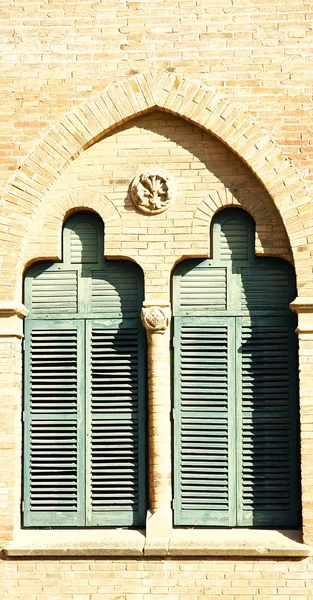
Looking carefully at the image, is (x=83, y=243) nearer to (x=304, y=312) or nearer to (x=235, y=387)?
(x=235, y=387)

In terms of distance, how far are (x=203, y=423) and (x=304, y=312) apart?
1440 millimetres

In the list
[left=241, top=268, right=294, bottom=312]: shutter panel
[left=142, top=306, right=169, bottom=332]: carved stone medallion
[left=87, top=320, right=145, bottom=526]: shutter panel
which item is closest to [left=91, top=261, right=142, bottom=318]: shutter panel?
[left=87, top=320, right=145, bottom=526]: shutter panel

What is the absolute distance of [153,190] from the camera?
343 inches

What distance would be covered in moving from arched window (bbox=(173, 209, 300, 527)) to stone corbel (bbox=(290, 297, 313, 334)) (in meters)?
0.29

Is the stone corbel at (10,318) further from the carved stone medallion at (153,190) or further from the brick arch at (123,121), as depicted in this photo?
the carved stone medallion at (153,190)

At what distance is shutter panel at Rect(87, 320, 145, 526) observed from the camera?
28.4ft

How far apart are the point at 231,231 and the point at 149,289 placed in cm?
99

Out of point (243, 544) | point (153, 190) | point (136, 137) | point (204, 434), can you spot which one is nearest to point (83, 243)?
point (153, 190)

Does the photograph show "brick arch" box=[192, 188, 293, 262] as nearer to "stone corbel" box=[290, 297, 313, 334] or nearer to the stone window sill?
"stone corbel" box=[290, 297, 313, 334]

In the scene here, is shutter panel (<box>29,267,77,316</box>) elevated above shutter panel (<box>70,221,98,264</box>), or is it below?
below

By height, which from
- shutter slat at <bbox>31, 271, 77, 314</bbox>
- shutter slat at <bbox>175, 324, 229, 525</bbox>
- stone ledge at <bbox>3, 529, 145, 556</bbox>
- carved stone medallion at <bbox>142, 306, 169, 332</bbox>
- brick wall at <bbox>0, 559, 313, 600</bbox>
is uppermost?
shutter slat at <bbox>31, 271, 77, 314</bbox>

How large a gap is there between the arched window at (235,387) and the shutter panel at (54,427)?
97 centimetres

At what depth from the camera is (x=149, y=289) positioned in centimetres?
870

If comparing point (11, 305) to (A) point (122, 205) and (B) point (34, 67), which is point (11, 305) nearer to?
(A) point (122, 205)
